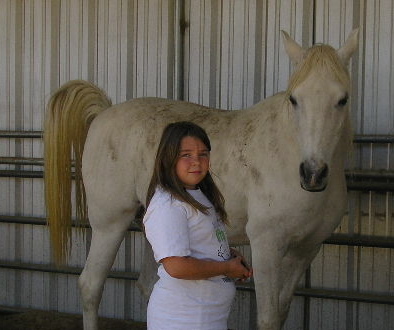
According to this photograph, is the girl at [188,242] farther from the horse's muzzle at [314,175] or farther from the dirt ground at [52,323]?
the dirt ground at [52,323]

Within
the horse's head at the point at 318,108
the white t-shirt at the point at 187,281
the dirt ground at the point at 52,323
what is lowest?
the dirt ground at the point at 52,323

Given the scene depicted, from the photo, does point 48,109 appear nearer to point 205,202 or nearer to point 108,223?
point 108,223

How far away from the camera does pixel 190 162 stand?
2.11 metres

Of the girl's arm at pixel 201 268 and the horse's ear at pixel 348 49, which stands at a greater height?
the horse's ear at pixel 348 49

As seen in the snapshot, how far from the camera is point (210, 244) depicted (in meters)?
2.11

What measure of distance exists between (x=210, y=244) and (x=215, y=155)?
1.58m

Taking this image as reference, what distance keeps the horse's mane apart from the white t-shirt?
3.76ft

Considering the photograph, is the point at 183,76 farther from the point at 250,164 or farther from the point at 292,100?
the point at 292,100

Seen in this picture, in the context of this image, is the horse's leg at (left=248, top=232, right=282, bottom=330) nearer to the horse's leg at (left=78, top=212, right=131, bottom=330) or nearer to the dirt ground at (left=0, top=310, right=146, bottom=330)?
the horse's leg at (left=78, top=212, right=131, bottom=330)

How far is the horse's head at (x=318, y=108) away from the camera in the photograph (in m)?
2.92

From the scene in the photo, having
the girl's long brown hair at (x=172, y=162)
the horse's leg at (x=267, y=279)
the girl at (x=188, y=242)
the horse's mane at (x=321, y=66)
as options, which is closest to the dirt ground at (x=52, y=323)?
the horse's leg at (x=267, y=279)

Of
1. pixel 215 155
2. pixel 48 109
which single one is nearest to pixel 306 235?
pixel 215 155

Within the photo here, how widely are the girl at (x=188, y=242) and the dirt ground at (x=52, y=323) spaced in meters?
2.87

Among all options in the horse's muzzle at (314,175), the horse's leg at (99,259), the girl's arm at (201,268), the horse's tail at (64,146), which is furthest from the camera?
the horse's tail at (64,146)
